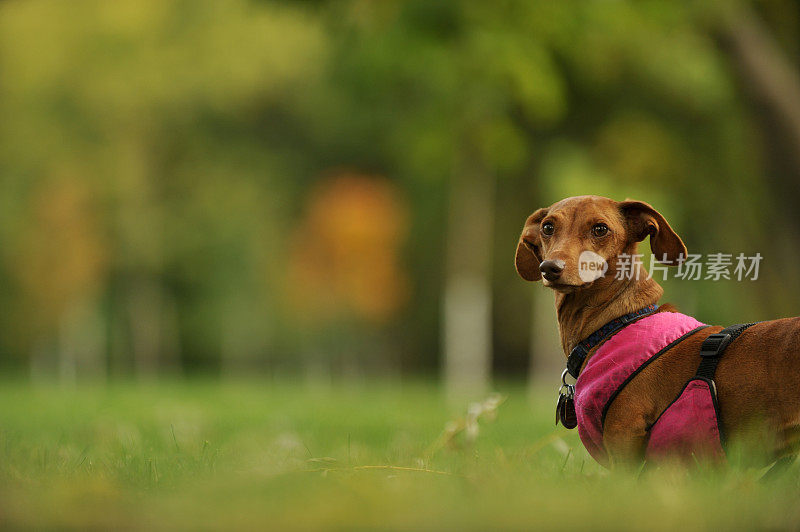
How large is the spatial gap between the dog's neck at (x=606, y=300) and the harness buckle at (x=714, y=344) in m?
0.32

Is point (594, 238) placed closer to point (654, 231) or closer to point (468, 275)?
point (654, 231)

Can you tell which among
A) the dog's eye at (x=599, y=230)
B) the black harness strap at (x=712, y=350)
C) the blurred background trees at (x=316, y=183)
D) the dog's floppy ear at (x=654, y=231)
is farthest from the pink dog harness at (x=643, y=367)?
the blurred background trees at (x=316, y=183)

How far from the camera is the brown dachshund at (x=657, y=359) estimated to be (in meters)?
2.41

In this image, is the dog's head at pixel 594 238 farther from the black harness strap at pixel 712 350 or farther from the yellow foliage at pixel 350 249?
the yellow foliage at pixel 350 249

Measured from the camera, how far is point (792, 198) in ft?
23.6

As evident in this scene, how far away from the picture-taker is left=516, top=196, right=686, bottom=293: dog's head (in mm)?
2627

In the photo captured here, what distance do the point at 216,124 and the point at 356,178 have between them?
484 centimetres

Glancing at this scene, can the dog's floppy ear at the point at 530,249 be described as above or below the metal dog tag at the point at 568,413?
above

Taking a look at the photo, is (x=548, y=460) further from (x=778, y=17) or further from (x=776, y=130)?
(x=778, y=17)

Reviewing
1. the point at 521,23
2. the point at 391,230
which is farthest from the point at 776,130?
the point at 391,230

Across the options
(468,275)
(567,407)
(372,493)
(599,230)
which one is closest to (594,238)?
(599,230)

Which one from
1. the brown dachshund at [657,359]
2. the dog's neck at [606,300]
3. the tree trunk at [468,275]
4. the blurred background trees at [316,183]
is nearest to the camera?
the brown dachshund at [657,359]

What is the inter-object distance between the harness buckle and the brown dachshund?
3 centimetres

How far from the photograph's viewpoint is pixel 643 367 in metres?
2.57
